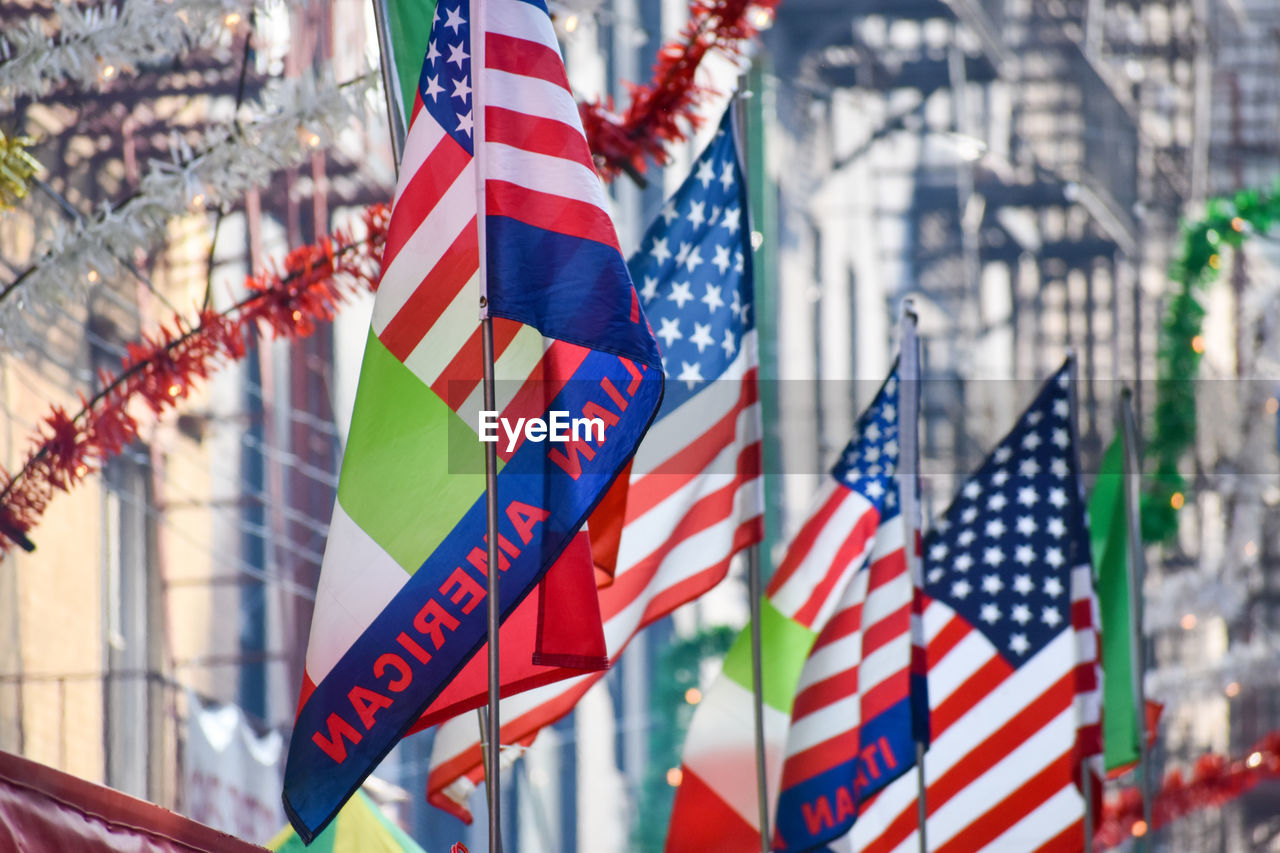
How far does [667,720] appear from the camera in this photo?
15531 millimetres

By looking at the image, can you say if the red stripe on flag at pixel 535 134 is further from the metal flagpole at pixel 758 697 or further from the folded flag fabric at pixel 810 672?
the folded flag fabric at pixel 810 672

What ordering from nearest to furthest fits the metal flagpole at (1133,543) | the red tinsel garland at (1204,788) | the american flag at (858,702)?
the american flag at (858,702), the metal flagpole at (1133,543), the red tinsel garland at (1204,788)

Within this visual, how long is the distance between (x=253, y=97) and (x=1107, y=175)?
14042 millimetres

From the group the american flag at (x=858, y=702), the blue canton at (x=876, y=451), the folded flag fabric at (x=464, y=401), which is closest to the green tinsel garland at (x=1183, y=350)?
the blue canton at (x=876, y=451)

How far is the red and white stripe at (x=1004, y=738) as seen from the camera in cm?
652

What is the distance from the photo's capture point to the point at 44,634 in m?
6.10

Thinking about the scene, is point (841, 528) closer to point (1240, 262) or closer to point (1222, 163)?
point (1240, 262)

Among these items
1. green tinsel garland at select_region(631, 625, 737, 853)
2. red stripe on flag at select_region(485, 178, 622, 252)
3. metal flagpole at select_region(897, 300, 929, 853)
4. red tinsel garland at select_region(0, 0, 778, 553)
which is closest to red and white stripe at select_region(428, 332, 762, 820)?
metal flagpole at select_region(897, 300, 929, 853)

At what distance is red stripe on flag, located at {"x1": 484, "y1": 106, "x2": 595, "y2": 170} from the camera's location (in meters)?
3.40

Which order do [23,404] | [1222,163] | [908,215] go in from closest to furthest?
[23,404] → [908,215] → [1222,163]

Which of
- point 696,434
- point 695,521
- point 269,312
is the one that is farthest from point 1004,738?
point 269,312

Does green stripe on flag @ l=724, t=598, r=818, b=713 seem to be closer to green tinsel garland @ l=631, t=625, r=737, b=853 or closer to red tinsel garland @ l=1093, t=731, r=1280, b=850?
red tinsel garland @ l=1093, t=731, r=1280, b=850

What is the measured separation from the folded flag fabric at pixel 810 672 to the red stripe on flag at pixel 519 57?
2.96 m

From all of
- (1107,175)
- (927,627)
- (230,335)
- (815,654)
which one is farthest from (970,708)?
(1107,175)
